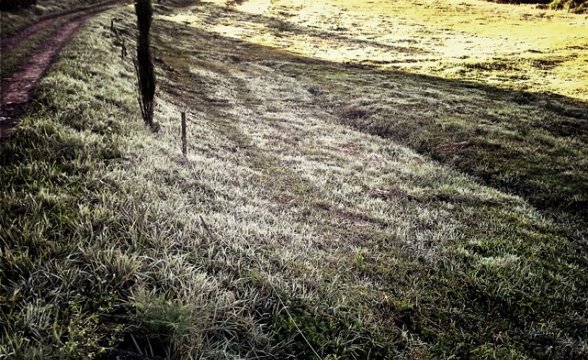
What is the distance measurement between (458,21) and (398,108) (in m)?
54.1

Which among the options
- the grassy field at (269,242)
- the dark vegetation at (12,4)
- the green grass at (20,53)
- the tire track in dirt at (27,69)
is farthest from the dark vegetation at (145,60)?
the dark vegetation at (12,4)

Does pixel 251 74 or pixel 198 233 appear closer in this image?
pixel 198 233

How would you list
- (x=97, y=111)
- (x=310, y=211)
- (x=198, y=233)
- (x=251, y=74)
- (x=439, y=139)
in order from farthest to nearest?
(x=251, y=74), (x=439, y=139), (x=97, y=111), (x=310, y=211), (x=198, y=233)

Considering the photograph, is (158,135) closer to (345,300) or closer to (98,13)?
(345,300)

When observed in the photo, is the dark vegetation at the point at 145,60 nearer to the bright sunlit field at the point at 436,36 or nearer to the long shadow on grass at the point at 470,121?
the long shadow on grass at the point at 470,121

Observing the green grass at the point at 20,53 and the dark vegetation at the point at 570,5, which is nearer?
the green grass at the point at 20,53

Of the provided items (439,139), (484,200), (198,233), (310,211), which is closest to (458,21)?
(439,139)

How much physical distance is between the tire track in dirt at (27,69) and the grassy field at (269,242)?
1.17 m

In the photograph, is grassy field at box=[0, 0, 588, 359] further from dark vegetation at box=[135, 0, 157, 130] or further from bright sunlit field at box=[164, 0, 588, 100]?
bright sunlit field at box=[164, 0, 588, 100]

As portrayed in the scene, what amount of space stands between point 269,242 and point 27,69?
19054 mm

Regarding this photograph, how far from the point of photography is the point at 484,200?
13.6m

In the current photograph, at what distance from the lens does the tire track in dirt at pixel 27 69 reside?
12883 millimetres

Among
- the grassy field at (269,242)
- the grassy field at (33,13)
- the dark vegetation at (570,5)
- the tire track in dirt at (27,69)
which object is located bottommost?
the grassy field at (269,242)

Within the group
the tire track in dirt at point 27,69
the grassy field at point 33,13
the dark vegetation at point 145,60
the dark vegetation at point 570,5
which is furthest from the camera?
the dark vegetation at point 570,5
